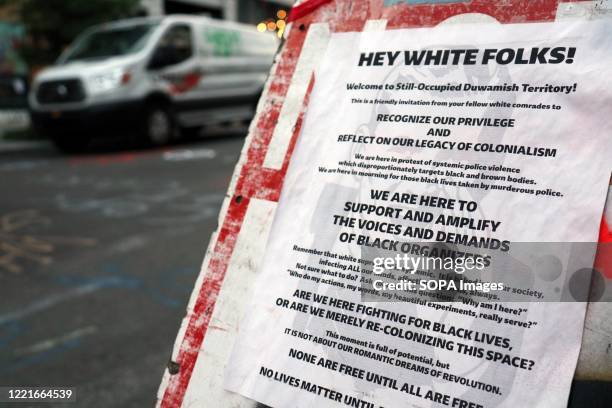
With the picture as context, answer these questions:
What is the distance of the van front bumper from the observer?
9.41m

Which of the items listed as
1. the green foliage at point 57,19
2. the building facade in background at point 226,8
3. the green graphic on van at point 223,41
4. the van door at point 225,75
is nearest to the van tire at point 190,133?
the van door at point 225,75

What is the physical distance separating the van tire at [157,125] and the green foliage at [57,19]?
3.98m

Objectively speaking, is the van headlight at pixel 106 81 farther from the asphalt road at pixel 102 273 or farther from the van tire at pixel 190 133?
the van tire at pixel 190 133

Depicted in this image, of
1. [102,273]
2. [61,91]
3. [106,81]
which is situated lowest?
[102,273]

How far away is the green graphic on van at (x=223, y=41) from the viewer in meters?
10.9

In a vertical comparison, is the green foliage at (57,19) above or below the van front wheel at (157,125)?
above

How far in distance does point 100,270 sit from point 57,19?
10.1 metres

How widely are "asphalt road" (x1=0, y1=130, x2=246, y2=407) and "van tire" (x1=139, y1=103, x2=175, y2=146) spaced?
1.70m

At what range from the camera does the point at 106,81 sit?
30.7ft

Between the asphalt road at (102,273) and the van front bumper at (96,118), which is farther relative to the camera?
the van front bumper at (96,118)

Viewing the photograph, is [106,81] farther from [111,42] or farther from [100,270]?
[100,270]

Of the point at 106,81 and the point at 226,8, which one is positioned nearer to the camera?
the point at 106,81

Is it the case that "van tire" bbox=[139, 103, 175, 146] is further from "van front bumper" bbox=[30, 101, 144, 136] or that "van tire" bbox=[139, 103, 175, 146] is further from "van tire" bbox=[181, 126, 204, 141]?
"van tire" bbox=[181, 126, 204, 141]

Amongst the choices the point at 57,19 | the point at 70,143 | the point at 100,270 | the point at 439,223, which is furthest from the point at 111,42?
the point at 439,223
